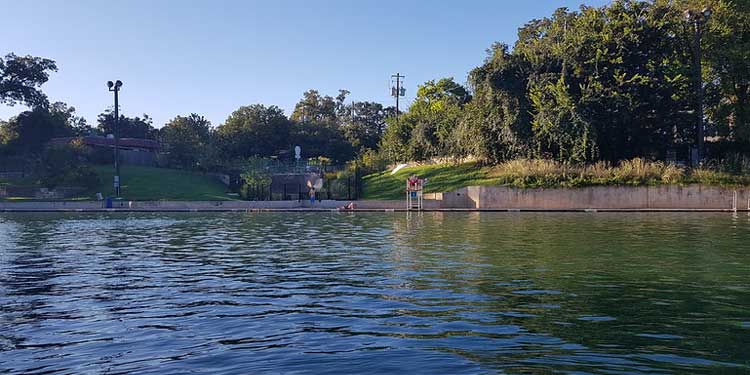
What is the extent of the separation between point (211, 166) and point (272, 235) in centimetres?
4711

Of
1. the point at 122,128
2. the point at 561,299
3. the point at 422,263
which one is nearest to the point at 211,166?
the point at 122,128

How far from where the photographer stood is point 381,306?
1203 cm

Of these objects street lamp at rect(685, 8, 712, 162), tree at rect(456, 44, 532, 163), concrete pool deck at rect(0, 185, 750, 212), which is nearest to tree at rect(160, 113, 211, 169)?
concrete pool deck at rect(0, 185, 750, 212)

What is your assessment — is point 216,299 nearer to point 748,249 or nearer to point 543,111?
point 748,249

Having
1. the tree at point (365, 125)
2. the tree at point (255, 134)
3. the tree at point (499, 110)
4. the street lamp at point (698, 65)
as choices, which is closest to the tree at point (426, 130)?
the tree at point (499, 110)

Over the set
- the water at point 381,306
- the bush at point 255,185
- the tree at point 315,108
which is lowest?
the water at point 381,306

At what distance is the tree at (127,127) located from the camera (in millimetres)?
109562

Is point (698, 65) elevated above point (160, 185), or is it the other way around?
point (698, 65)

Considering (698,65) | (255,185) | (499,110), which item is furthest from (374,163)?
(698,65)

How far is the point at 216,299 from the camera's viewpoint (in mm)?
12984

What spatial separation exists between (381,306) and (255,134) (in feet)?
240

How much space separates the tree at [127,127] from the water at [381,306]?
90.6 meters

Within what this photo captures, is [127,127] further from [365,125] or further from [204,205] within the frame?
[204,205]

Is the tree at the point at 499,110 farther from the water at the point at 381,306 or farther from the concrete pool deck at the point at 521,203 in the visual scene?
the water at the point at 381,306
